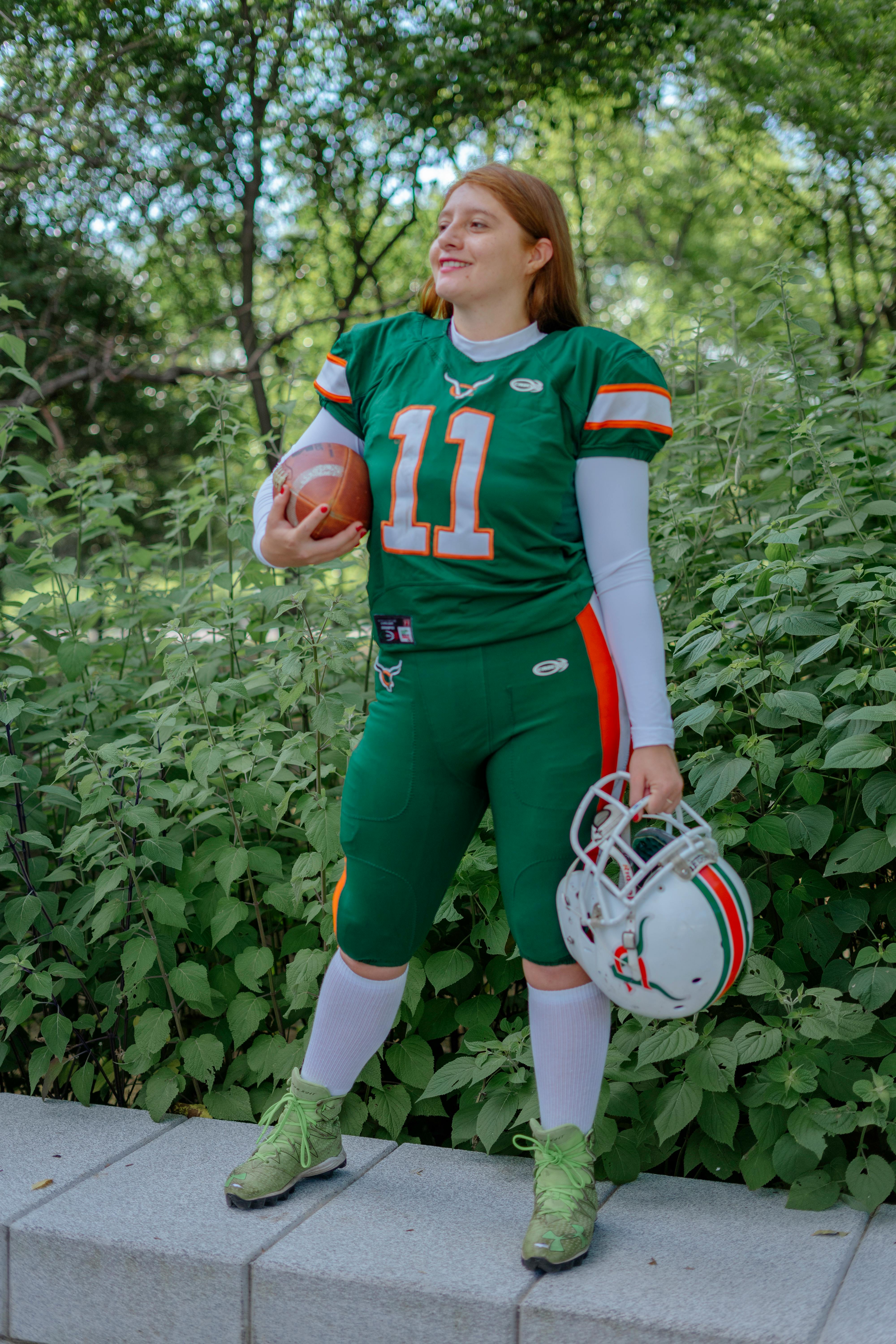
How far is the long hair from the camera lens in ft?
6.73

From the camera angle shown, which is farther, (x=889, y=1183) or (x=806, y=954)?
(x=806, y=954)

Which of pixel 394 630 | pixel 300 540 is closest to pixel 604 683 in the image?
pixel 394 630

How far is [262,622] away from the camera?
3.37 meters

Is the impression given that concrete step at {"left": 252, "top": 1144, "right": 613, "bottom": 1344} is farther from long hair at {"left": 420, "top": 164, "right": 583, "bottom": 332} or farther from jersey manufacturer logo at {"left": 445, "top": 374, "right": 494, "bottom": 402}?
long hair at {"left": 420, "top": 164, "right": 583, "bottom": 332}

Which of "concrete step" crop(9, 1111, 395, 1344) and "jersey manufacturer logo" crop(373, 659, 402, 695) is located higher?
"jersey manufacturer logo" crop(373, 659, 402, 695)

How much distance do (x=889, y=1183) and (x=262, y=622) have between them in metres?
2.18

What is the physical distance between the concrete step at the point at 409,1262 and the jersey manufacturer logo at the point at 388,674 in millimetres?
1039


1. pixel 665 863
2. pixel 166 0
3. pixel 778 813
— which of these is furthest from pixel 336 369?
pixel 166 0

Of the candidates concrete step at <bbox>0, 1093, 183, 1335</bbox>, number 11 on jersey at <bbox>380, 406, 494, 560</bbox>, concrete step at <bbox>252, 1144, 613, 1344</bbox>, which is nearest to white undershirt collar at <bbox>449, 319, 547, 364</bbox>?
number 11 on jersey at <bbox>380, 406, 494, 560</bbox>

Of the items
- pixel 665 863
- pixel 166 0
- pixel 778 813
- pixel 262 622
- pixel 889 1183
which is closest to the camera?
pixel 665 863

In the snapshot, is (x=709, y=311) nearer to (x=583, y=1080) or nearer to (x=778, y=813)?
(x=778, y=813)

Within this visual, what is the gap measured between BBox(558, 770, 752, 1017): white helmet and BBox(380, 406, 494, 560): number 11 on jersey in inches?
19.1

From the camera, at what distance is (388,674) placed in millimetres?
2096

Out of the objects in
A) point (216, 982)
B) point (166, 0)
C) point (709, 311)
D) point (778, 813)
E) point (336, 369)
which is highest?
point (166, 0)
